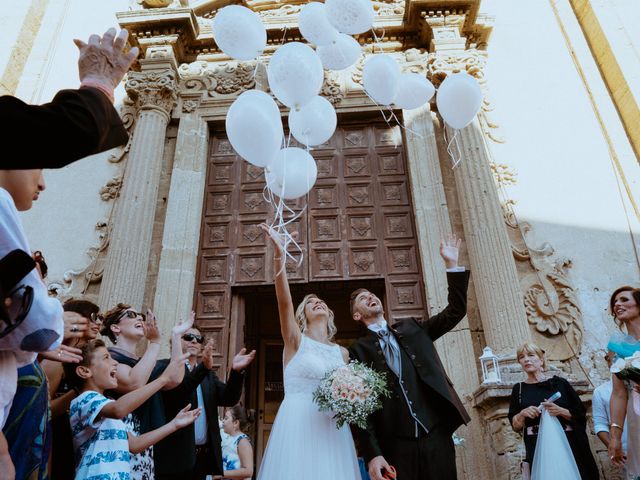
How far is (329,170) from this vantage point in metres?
7.88

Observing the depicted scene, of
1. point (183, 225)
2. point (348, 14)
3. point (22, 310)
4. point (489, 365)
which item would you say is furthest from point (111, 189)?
point (22, 310)

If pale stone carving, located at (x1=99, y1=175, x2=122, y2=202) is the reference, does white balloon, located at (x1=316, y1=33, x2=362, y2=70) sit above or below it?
below

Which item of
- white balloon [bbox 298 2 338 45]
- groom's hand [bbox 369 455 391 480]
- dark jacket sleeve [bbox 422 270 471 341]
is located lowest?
groom's hand [bbox 369 455 391 480]

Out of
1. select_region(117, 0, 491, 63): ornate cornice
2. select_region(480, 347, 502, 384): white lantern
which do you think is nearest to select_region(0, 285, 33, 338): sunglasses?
select_region(480, 347, 502, 384): white lantern

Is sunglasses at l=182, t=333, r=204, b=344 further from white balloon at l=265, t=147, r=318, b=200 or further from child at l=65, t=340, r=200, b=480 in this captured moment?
white balloon at l=265, t=147, r=318, b=200

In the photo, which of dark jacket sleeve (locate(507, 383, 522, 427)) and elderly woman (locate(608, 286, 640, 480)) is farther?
dark jacket sleeve (locate(507, 383, 522, 427))

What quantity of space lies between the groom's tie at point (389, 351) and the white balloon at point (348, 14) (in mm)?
3043

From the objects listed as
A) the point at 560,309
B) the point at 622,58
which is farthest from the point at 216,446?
the point at 622,58

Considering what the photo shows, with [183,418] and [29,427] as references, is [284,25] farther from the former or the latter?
[29,427]

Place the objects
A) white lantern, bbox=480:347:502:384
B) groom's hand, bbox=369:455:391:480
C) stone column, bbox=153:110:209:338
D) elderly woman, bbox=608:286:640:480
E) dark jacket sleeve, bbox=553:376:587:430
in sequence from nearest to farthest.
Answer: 1. groom's hand, bbox=369:455:391:480
2. elderly woman, bbox=608:286:640:480
3. dark jacket sleeve, bbox=553:376:587:430
4. white lantern, bbox=480:347:502:384
5. stone column, bbox=153:110:209:338

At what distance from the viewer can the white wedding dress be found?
3.23 metres

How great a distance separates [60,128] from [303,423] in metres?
2.59

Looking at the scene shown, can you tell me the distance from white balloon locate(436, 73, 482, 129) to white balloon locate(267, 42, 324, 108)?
132 cm

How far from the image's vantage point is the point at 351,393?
10.2 ft
